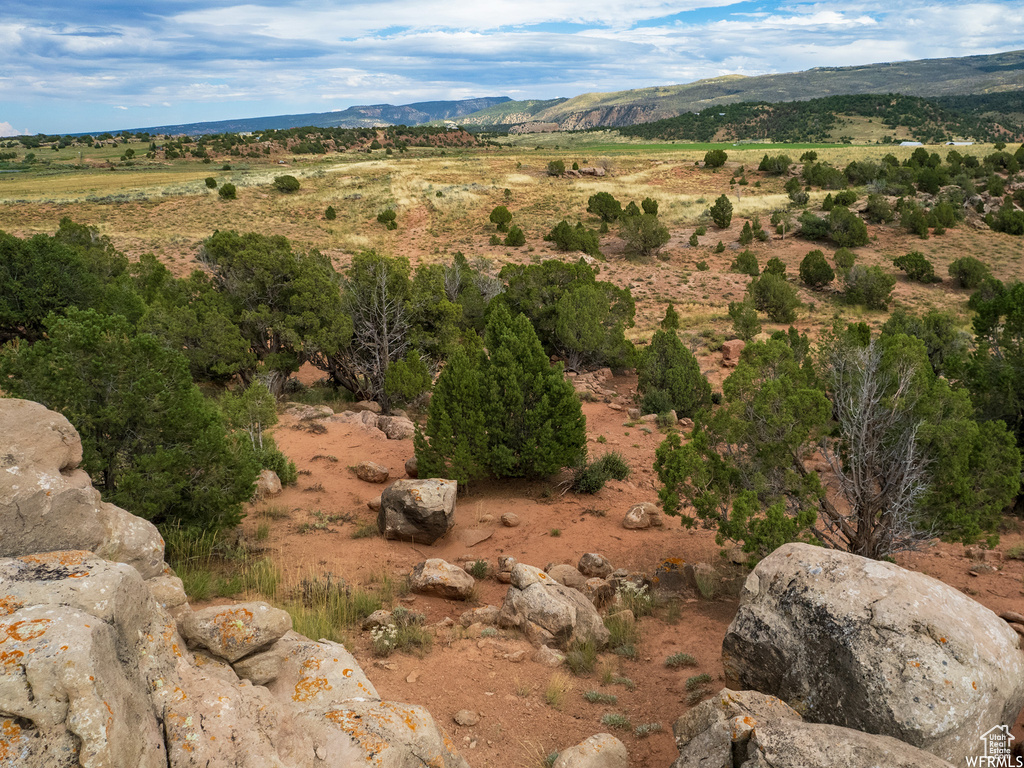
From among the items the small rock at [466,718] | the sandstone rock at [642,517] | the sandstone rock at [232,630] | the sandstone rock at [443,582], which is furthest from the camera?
the sandstone rock at [642,517]

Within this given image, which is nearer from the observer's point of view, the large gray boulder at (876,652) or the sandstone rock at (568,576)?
the large gray boulder at (876,652)

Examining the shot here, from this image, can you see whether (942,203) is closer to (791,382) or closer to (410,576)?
(791,382)

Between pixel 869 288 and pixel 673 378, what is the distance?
1740 cm

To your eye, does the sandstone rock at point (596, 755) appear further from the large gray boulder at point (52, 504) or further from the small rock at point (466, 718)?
the large gray boulder at point (52, 504)

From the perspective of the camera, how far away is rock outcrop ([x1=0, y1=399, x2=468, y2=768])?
248 centimetres

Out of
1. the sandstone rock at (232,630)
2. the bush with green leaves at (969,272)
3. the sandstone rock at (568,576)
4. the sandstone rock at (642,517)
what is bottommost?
the sandstone rock at (642,517)

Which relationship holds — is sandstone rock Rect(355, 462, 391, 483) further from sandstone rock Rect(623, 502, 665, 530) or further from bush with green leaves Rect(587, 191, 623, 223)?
bush with green leaves Rect(587, 191, 623, 223)

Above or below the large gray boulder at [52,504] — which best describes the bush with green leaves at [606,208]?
above

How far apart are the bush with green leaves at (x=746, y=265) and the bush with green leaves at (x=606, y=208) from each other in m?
9.39

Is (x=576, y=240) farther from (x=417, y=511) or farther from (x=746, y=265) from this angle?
(x=417, y=511)

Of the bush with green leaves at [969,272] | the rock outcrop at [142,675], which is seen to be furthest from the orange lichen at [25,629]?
the bush with green leaves at [969,272]

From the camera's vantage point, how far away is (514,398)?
11562 mm

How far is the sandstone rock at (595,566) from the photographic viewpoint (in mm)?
8656

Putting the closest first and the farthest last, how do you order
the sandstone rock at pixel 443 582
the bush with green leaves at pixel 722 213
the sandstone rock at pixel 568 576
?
the sandstone rock at pixel 443 582, the sandstone rock at pixel 568 576, the bush with green leaves at pixel 722 213
